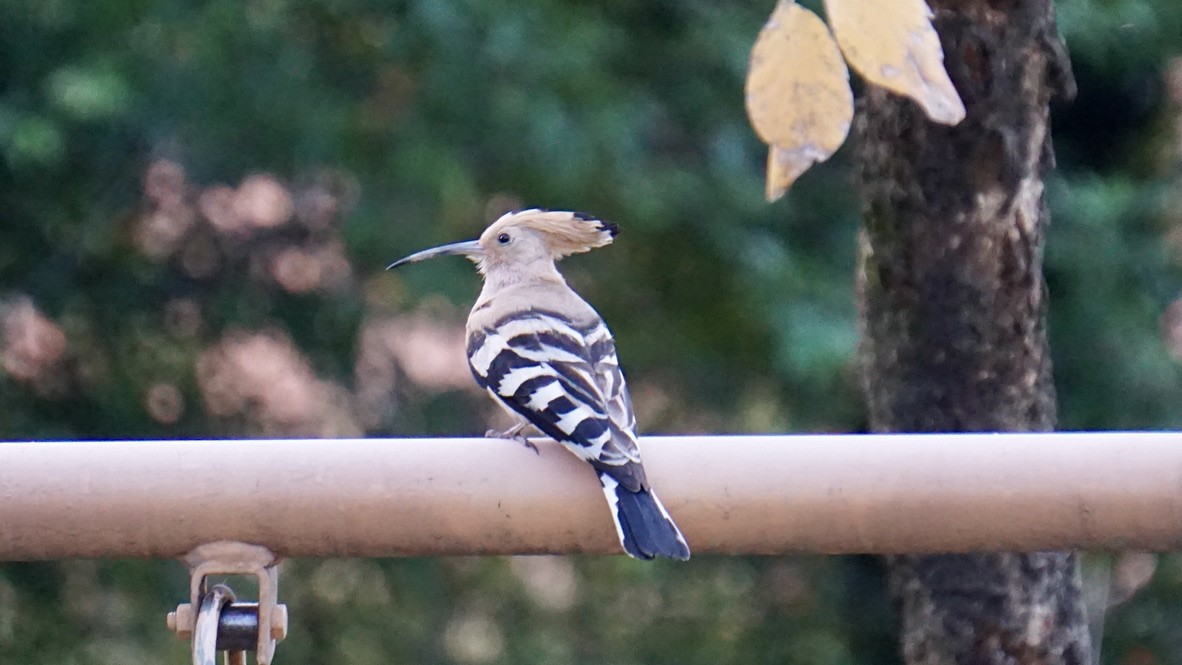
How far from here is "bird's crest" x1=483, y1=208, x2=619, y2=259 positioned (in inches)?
146

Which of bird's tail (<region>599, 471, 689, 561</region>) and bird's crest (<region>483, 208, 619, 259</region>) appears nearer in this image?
bird's tail (<region>599, 471, 689, 561</region>)

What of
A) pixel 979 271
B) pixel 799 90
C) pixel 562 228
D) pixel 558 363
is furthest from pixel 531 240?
pixel 799 90

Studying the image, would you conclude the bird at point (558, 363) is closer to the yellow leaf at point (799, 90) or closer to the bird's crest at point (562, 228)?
the bird's crest at point (562, 228)

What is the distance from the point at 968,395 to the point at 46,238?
12.4 ft

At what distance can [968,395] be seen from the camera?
2.81 m

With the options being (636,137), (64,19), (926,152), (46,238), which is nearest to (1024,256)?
(926,152)

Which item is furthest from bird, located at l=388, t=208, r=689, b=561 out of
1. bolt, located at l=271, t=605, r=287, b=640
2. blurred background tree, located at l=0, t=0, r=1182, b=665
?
blurred background tree, located at l=0, t=0, r=1182, b=665

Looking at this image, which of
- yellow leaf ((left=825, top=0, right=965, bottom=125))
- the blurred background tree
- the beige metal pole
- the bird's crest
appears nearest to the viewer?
yellow leaf ((left=825, top=0, right=965, bottom=125))

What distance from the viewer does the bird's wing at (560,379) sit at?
254cm

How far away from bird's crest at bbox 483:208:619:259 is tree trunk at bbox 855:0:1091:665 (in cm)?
98

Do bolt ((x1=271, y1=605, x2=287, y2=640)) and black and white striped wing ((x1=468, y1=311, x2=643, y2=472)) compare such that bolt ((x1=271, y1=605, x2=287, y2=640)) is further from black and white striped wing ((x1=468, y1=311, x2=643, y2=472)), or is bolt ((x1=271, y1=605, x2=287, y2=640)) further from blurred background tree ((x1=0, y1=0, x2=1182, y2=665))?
blurred background tree ((x1=0, y1=0, x2=1182, y2=665))

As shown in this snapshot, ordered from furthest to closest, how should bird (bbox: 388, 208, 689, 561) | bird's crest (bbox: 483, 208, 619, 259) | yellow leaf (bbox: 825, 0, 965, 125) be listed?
bird's crest (bbox: 483, 208, 619, 259) < bird (bbox: 388, 208, 689, 561) < yellow leaf (bbox: 825, 0, 965, 125)

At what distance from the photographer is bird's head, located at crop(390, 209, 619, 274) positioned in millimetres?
3736

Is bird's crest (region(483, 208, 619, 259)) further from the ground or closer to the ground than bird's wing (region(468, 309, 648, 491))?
further from the ground
